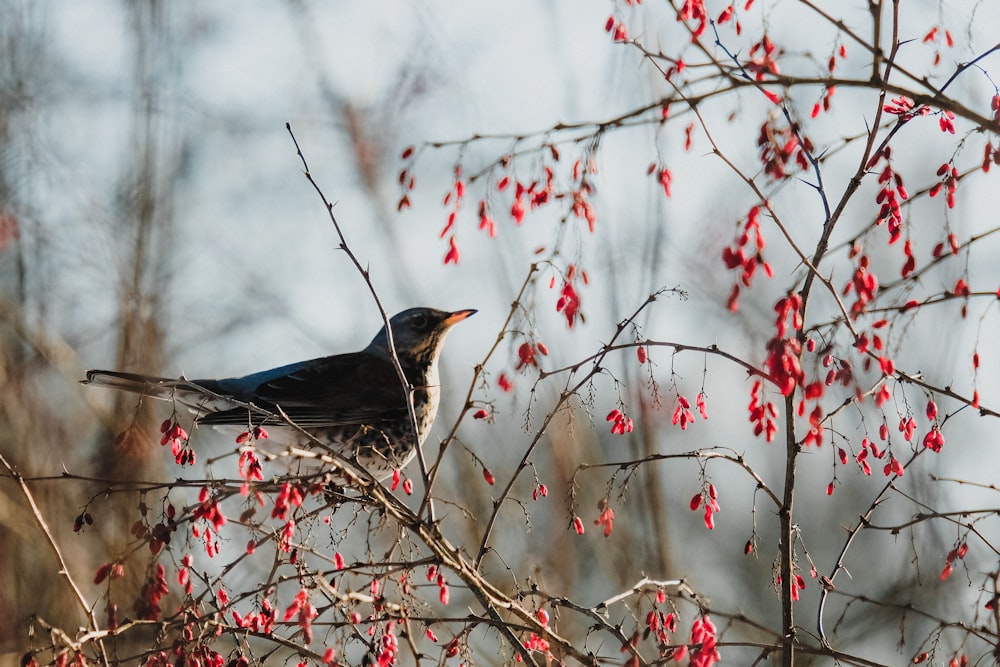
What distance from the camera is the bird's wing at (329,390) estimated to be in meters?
5.00

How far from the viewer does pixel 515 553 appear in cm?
921

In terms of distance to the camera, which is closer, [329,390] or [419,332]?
[329,390]

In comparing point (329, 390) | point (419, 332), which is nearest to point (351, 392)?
point (329, 390)

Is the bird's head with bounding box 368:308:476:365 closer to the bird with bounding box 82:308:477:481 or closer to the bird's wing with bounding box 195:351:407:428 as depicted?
the bird with bounding box 82:308:477:481

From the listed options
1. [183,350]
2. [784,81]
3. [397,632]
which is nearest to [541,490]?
[397,632]

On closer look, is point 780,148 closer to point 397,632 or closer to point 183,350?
point 397,632

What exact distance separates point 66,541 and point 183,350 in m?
1.90

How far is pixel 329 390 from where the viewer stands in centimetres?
519

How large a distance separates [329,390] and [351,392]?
0.35 feet

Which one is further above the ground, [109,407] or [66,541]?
[109,407]

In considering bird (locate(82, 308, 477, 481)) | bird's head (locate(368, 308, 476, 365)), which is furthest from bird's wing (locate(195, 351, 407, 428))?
bird's head (locate(368, 308, 476, 365))

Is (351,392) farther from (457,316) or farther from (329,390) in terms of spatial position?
(457,316)

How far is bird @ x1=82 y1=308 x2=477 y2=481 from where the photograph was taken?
4762 mm

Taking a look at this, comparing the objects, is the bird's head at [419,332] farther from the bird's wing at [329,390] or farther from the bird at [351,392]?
the bird's wing at [329,390]
